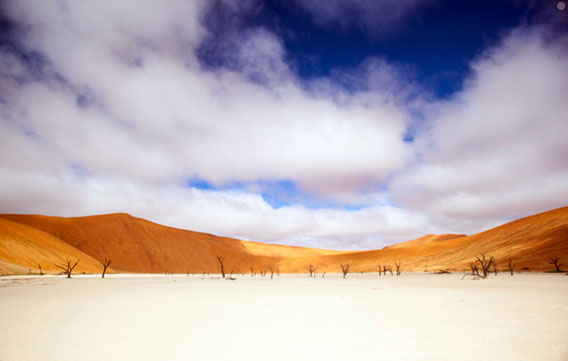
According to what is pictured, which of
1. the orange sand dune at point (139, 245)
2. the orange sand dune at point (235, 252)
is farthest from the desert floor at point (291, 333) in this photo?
the orange sand dune at point (139, 245)

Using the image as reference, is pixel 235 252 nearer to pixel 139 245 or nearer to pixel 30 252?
pixel 139 245

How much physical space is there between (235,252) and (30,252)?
62448 mm

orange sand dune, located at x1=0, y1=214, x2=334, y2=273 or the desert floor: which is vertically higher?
orange sand dune, located at x1=0, y1=214, x2=334, y2=273

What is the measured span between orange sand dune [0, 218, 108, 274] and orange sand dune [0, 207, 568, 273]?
535mm

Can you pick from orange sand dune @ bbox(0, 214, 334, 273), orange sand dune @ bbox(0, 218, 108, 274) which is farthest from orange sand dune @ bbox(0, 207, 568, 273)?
orange sand dune @ bbox(0, 218, 108, 274)

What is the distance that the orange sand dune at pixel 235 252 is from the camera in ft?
168

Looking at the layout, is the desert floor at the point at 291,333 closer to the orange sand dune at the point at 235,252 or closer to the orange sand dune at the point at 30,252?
the orange sand dune at the point at 30,252

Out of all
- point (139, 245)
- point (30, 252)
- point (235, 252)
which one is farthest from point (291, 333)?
point (235, 252)

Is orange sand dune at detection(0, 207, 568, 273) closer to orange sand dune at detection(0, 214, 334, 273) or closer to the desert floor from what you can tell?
orange sand dune at detection(0, 214, 334, 273)

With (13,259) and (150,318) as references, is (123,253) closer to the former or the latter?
(13,259)

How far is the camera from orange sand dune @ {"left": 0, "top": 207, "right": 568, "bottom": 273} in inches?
2013

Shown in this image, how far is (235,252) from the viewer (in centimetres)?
10131

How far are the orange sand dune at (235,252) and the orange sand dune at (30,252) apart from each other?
0.54 metres

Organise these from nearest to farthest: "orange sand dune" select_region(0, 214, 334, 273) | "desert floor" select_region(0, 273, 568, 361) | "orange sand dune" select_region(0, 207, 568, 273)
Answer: "desert floor" select_region(0, 273, 568, 361) → "orange sand dune" select_region(0, 207, 568, 273) → "orange sand dune" select_region(0, 214, 334, 273)
